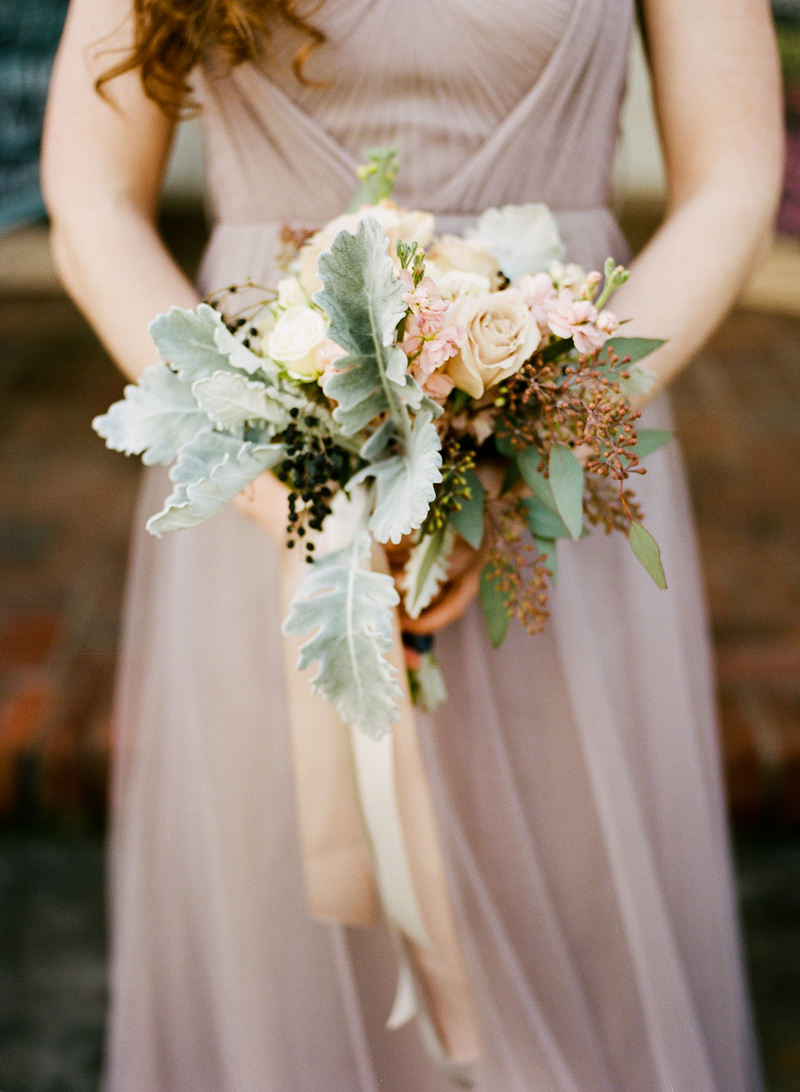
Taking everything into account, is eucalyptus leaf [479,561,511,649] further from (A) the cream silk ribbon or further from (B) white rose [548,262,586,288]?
(B) white rose [548,262,586,288]

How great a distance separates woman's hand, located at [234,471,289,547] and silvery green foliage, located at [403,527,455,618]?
0.13 meters

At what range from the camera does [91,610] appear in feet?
7.57

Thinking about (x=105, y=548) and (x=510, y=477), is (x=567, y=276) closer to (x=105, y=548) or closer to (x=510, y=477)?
(x=510, y=477)

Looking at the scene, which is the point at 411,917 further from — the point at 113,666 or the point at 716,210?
the point at 113,666

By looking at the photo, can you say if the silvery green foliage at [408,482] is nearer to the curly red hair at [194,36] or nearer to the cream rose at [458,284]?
the cream rose at [458,284]

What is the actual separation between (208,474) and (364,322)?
0.58 ft

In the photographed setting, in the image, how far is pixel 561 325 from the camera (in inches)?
28.3

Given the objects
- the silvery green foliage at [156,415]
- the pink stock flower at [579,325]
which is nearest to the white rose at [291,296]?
the silvery green foliage at [156,415]

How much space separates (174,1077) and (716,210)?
1.20m

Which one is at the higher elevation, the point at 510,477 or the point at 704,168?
the point at 704,168

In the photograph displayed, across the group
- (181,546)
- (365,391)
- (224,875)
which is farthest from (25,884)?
(365,391)

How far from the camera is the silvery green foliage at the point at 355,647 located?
0.70 metres

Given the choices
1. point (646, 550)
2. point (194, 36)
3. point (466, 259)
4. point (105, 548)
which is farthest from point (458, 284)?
point (105, 548)

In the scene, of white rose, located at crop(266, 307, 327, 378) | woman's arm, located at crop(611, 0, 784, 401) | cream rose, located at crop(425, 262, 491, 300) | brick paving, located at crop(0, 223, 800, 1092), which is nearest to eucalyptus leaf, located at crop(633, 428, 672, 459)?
woman's arm, located at crop(611, 0, 784, 401)
